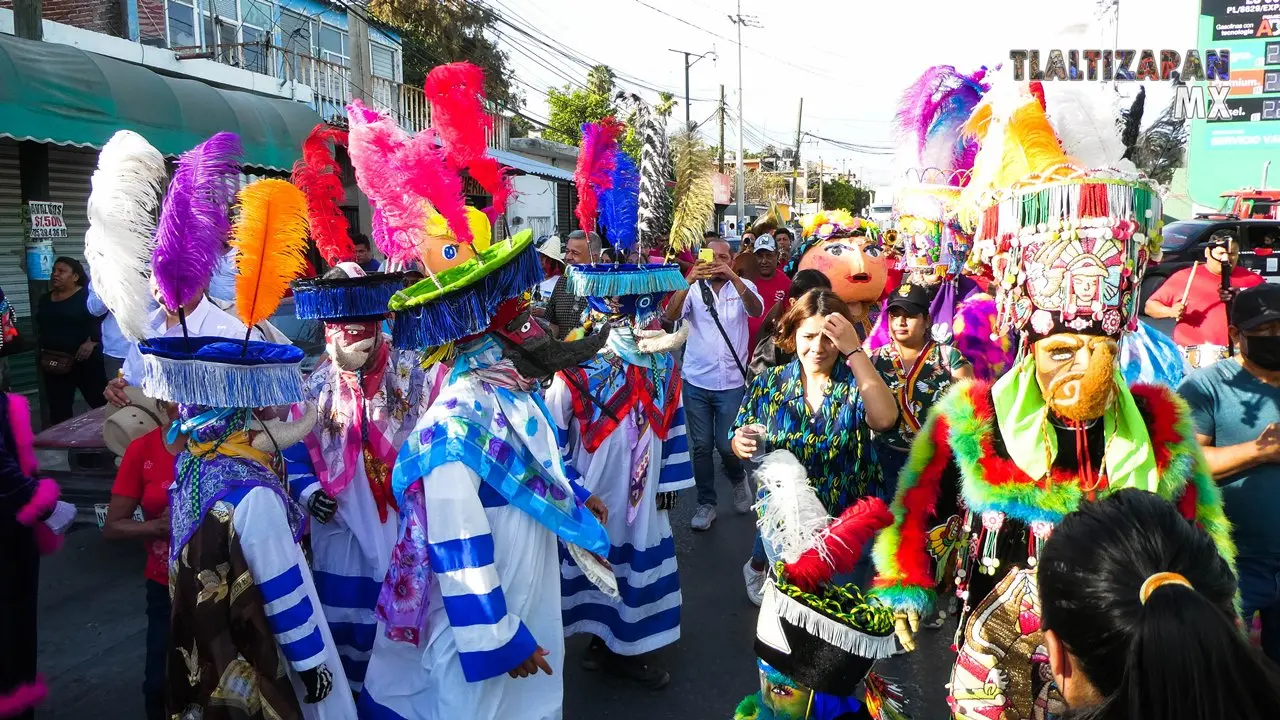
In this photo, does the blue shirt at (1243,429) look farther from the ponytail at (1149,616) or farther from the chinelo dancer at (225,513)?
the chinelo dancer at (225,513)

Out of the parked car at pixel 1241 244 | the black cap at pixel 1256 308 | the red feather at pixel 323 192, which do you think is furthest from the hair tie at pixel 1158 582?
the parked car at pixel 1241 244

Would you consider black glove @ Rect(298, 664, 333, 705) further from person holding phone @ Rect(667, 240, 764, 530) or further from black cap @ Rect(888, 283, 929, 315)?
person holding phone @ Rect(667, 240, 764, 530)

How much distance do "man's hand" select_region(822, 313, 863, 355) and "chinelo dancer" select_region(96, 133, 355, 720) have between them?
5.99 feet

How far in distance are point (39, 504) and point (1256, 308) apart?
4.36 metres

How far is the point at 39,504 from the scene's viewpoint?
3074 mm

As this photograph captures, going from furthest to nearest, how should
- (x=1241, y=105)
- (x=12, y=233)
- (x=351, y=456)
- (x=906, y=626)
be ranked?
(x=1241, y=105)
(x=12, y=233)
(x=351, y=456)
(x=906, y=626)

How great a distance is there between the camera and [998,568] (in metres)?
2.46

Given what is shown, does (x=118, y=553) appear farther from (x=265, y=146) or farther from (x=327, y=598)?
(x=265, y=146)

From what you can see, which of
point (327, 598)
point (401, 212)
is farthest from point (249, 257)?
point (327, 598)

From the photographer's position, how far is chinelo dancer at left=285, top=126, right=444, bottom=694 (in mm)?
3410

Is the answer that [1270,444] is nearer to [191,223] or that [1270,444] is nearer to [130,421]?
[191,223]

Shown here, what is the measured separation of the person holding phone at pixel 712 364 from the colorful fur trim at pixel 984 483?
10.7 ft

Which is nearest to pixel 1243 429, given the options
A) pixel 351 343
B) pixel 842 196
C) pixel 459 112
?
pixel 459 112

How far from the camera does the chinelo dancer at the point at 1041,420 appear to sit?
2.31m
